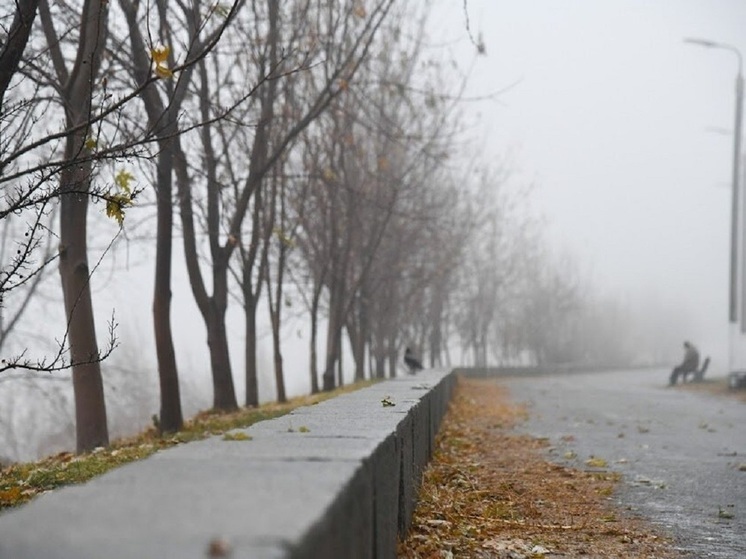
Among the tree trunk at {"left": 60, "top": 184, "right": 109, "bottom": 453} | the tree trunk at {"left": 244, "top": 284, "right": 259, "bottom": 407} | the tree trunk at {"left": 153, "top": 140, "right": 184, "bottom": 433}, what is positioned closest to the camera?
the tree trunk at {"left": 60, "top": 184, "right": 109, "bottom": 453}

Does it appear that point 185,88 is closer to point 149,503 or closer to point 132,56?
point 132,56

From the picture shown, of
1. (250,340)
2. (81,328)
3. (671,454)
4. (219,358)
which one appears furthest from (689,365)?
(81,328)

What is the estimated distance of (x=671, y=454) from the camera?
12.9 meters

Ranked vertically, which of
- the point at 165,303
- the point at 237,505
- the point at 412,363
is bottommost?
the point at 412,363

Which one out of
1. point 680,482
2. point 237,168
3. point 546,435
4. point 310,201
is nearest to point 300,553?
point 680,482

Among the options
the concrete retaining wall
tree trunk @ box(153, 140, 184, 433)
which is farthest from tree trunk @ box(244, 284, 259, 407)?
the concrete retaining wall

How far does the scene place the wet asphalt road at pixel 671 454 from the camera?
7.82 meters

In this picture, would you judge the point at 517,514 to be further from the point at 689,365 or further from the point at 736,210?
the point at 689,365

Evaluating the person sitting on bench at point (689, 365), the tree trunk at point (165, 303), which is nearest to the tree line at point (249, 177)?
the tree trunk at point (165, 303)

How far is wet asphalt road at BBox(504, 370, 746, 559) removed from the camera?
25.6ft

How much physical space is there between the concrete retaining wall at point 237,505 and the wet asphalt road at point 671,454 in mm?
2972

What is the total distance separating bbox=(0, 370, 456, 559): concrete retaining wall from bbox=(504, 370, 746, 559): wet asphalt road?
2972 mm

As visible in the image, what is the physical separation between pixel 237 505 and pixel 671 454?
1067 centimetres

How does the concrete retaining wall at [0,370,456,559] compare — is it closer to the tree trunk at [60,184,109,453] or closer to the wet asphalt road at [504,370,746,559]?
the wet asphalt road at [504,370,746,559]
